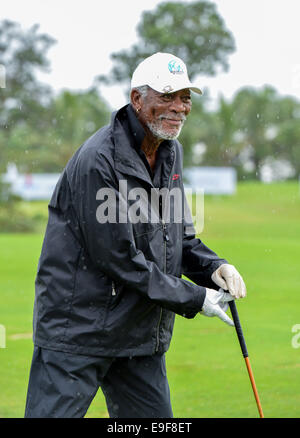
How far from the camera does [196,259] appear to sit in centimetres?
420

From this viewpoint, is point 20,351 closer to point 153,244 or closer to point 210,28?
point 153,244

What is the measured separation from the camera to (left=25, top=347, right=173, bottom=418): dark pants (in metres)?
3.62

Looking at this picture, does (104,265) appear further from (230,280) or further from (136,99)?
(136,99)

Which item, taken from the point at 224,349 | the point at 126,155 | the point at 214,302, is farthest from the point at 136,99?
the point at 224,349

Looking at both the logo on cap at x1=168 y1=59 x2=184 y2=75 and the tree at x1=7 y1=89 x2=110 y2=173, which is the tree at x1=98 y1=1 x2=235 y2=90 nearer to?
the tree at x1=7 y1=89 x2=110 y2=173

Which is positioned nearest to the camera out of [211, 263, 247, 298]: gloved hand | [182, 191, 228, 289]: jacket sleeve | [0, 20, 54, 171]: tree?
[211, 263, 247, 298]: gloved hand

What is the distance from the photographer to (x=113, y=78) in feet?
129

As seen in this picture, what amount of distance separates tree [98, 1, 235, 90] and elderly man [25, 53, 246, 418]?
34.3 meters

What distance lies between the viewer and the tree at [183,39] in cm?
3878

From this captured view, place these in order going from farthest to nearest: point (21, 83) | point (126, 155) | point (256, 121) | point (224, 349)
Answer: point (256, 121), point (21, 83), point (224, 349), point (126, 155)

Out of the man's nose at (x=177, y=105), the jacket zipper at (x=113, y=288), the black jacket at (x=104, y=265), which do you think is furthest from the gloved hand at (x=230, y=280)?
the man's nose at (x=177, y=105)

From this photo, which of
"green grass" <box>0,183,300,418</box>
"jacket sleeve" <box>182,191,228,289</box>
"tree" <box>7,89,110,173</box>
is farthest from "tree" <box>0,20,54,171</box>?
"jacket sleeve" <box>182,191,228,289</box>

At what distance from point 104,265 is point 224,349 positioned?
17.2ft

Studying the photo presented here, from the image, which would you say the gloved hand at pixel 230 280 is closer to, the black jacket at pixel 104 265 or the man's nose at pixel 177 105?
the black jacket at pixel 104 265
